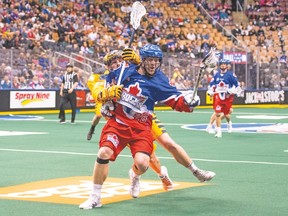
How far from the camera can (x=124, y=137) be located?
889cm

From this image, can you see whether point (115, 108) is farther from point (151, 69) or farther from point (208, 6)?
point (208, 6)

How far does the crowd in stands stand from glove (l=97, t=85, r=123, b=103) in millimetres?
19405

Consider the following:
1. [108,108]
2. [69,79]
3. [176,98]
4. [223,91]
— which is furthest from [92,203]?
[69,79]

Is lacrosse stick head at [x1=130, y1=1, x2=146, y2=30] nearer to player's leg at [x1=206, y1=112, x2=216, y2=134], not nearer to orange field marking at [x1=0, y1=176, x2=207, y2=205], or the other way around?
orange field marking at [x1=0, y1=176, x2=207, y2=205]

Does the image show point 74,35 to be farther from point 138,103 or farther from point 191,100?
point 191,100

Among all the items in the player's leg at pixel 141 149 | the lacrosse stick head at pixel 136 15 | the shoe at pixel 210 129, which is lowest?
the shoe at pixel 210 129

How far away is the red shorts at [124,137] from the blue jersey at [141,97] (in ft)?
0.24

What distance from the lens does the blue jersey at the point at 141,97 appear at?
898 cm

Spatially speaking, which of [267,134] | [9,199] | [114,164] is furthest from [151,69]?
[267,134]

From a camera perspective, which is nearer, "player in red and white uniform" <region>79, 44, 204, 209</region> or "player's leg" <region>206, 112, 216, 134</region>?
"player in red and white uniform" <region>79, 44, 204, 209</region>

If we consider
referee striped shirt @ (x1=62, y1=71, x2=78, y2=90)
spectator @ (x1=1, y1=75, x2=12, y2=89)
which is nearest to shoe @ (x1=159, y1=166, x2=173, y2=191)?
referee striped shirt @ (x1=62, y1=71, x2=78, y2=90)

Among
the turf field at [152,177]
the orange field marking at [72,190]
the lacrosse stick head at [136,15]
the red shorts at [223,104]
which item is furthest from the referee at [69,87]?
the lacrosse stick head at [136,15]

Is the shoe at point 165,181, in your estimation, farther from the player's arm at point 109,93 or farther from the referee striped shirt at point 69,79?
the referee striped shirt at point 69,79

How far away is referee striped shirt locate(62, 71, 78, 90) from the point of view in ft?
79.6
